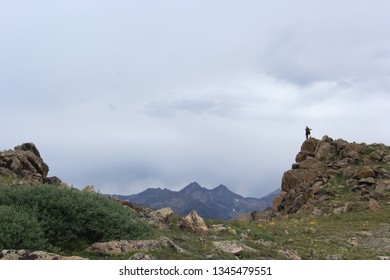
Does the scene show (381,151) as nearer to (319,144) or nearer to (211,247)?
(319,144)

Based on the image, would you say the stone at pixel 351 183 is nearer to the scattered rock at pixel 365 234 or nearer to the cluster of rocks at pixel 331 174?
the cluster of rocks at pixel 331 174

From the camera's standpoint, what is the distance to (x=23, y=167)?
90.4ft

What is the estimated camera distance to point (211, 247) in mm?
14672

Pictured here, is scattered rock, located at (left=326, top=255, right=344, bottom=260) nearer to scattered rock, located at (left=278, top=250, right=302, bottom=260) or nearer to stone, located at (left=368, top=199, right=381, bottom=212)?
scattered rock, located at (left=278, top=250, right=302, bottom=260)

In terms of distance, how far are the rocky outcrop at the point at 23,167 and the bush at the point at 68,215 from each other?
997cm

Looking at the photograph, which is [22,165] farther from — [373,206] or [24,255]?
[373,206]

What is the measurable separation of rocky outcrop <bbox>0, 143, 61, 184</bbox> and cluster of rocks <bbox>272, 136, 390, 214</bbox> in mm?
27518

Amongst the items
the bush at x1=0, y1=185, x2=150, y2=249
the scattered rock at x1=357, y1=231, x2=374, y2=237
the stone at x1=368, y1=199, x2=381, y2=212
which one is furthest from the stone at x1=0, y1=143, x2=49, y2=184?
the stone at x1=368, y1=199, x2=381, y2=212

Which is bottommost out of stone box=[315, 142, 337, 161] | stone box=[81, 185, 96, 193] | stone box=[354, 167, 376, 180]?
stone box=[81, 185, 96, 193]

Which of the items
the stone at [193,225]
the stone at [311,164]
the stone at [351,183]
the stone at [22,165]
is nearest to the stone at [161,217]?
the stone at [193,225]

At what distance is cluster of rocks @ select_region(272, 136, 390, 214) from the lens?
43312 millimetres

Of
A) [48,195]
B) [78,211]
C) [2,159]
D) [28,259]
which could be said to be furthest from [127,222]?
[2,159]

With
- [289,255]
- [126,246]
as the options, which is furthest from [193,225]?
[126,246]
